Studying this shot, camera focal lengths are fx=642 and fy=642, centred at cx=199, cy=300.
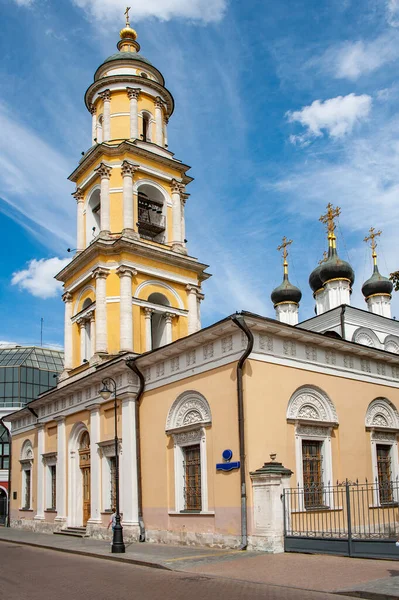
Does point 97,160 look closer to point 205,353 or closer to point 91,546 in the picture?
point 205,353

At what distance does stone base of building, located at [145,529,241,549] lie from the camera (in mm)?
15680

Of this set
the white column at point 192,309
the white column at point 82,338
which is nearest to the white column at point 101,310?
the white column at point 82,338

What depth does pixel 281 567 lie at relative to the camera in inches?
479

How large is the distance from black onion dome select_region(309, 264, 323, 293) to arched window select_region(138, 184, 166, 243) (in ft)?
36.4

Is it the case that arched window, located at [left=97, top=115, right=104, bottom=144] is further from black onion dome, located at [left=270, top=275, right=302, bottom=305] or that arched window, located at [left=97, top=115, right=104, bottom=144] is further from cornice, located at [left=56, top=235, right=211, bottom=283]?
black onion dome, located at [left=270, top=275, right=302, bottom=305]

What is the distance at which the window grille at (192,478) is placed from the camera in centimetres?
1756

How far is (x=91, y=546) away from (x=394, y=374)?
35.9 feet

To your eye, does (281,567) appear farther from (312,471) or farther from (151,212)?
(151,212)

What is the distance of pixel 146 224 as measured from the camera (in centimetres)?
2503

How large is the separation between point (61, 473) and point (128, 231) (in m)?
9.36

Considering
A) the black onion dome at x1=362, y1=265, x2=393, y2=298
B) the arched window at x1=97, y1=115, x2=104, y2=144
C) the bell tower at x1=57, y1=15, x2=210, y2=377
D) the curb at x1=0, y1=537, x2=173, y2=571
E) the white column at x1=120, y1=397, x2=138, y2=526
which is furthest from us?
the black onion dome at x1=362, y1=265, x2=393, y2=298

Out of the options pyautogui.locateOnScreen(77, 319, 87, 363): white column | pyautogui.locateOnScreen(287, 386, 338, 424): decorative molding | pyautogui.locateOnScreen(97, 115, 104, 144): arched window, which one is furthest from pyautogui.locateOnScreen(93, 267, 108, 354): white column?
→ pyautogui.locateOnScreen(287, 386, 338, 424): decorative molding

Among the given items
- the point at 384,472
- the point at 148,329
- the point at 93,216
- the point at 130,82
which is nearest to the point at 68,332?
the point at 148,329

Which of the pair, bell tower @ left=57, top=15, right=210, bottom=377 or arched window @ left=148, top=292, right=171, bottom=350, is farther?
arched window @ left=148, top=292, right=171, bottom=350
